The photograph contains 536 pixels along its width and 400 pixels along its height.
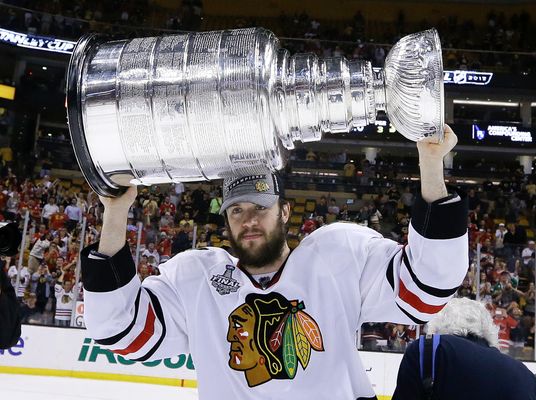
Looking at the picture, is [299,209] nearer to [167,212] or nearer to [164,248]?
[167,212]

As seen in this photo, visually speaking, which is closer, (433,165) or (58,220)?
(433,165)

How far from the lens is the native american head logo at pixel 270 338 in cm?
158

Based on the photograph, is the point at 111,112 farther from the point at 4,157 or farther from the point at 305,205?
the point at 4,157

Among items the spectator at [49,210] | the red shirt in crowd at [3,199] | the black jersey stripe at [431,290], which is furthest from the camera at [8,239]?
the red shirt in crowd at [3,199]

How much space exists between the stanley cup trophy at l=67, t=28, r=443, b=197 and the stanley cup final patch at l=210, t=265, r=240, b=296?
50cm

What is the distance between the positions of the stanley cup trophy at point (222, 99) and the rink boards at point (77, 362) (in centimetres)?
504

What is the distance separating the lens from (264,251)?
1700 mm

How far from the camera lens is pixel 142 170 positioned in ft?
4.19

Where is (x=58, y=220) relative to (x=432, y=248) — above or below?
above

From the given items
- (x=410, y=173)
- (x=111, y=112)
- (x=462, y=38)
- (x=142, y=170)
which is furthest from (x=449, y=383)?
(x=462, y=38)

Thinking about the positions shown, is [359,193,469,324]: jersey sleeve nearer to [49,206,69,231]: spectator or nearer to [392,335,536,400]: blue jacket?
[392,335,536,400]: blue jacket

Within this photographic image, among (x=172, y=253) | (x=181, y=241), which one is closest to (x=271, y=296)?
(x=172, y=253)

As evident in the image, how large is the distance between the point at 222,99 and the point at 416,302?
0.69m

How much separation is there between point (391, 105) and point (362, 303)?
0.60 metres
